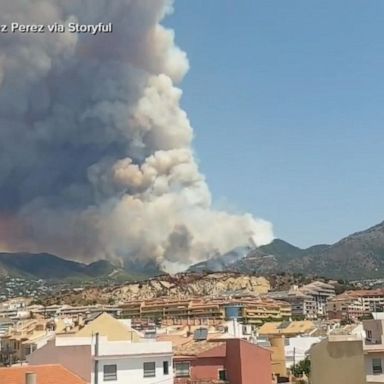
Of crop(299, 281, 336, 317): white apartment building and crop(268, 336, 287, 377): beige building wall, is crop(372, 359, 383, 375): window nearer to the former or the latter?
crop(268, 336, 287, 377): beige building wall

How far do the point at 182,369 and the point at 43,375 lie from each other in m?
7.48

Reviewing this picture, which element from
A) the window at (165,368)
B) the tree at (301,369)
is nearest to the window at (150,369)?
the window at (165,368)

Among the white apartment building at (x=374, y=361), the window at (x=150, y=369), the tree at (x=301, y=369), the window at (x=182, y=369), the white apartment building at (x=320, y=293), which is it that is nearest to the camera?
the white apartment building at (x=374, y=361)

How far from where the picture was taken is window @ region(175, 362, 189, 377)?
2862cm

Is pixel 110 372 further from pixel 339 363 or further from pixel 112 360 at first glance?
pixel 339 363


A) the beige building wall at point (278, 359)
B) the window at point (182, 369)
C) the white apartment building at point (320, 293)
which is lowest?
the window at point (182, 369)

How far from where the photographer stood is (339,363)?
24266 mm

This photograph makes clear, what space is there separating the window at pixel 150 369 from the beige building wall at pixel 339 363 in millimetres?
5585

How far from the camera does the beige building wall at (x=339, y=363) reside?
77.5ft

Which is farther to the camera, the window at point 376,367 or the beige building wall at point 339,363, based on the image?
the beige building wall at point 339,363

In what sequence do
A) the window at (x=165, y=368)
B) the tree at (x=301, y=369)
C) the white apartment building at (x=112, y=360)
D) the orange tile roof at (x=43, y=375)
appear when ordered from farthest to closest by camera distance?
the tree at (x=301, y=369)
the window at (x=165, y=368)
the white apartment building at (x=112, y=360)
the orange tile roof at (x=43, y=375)

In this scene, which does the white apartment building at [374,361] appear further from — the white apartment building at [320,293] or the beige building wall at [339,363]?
the white apartment building at [320,293]

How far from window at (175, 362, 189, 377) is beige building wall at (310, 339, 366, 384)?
553cm

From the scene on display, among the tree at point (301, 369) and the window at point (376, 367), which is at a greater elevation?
the tree at point (301, 369)
